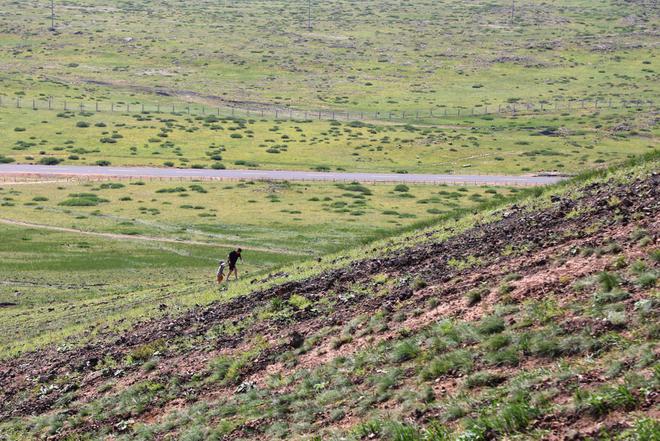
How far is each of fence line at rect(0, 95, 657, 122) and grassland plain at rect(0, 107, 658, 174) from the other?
5542 mm

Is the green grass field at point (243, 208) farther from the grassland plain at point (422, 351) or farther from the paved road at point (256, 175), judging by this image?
the grassland plain at point (422, 351)

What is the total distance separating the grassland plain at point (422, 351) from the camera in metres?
15.6

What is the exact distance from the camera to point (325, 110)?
563 ft

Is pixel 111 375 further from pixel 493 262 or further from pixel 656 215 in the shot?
pixel 656 215

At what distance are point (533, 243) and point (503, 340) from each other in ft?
24.9

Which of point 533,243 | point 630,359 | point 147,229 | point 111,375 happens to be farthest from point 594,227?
point 147,229

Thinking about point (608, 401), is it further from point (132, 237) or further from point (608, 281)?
point (132, 237)

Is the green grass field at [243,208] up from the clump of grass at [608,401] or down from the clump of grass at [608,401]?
down

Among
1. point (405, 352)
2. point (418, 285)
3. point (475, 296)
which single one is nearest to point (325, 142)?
point (418, 285)

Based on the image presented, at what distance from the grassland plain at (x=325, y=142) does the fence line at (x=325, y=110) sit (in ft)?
18.2

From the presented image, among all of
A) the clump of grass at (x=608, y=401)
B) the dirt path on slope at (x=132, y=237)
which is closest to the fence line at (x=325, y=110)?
the dirt path on slope at (x=132, y=237)

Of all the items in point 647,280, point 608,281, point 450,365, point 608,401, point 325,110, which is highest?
point 647,280

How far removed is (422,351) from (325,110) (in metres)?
154

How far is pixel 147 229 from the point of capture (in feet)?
259
